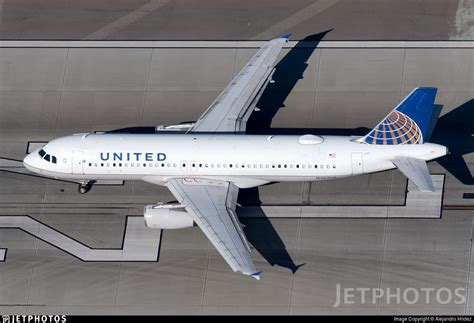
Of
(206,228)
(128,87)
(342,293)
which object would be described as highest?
(128,87)

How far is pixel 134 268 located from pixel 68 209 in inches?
254

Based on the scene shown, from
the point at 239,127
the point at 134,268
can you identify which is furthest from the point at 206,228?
the point at 239,127

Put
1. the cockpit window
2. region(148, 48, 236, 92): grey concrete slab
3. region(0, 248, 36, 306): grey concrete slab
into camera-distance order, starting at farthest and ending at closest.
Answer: region(148, 48, 236, 92): grey concrete slab < the cockpit window < region(0, 248, 36, 306): grey concrete slab

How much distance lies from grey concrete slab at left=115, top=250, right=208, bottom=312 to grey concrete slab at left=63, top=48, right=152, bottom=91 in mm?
14033

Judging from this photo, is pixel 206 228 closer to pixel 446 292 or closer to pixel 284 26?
pixel 446 292

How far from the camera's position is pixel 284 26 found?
49.5m

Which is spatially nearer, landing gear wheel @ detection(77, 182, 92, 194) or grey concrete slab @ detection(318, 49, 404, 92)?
landing gear wheel @ detection(77, 182, 92, 194)

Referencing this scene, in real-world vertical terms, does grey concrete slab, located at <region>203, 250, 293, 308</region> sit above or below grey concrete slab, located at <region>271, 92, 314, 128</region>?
below

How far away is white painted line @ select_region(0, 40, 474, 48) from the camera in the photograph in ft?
157

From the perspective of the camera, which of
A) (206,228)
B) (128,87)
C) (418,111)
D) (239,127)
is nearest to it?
(206,228)

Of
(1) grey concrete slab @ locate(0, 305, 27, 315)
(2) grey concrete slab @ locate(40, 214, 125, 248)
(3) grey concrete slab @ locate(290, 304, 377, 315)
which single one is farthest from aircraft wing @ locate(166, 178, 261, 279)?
(1) grey concrete slab @ locate(0, 305, 27, 315)

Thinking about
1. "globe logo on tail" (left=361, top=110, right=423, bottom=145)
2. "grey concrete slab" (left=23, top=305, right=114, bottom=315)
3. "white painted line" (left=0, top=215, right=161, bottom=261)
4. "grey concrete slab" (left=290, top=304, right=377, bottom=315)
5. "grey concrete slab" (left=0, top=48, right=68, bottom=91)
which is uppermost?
"grey concrete slab" (left=0, top=48, right=68, bottom=91)

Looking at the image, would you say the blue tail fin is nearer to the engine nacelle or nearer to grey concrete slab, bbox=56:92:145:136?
the engine nacelle

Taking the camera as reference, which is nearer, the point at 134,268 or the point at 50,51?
the point at 134,268
